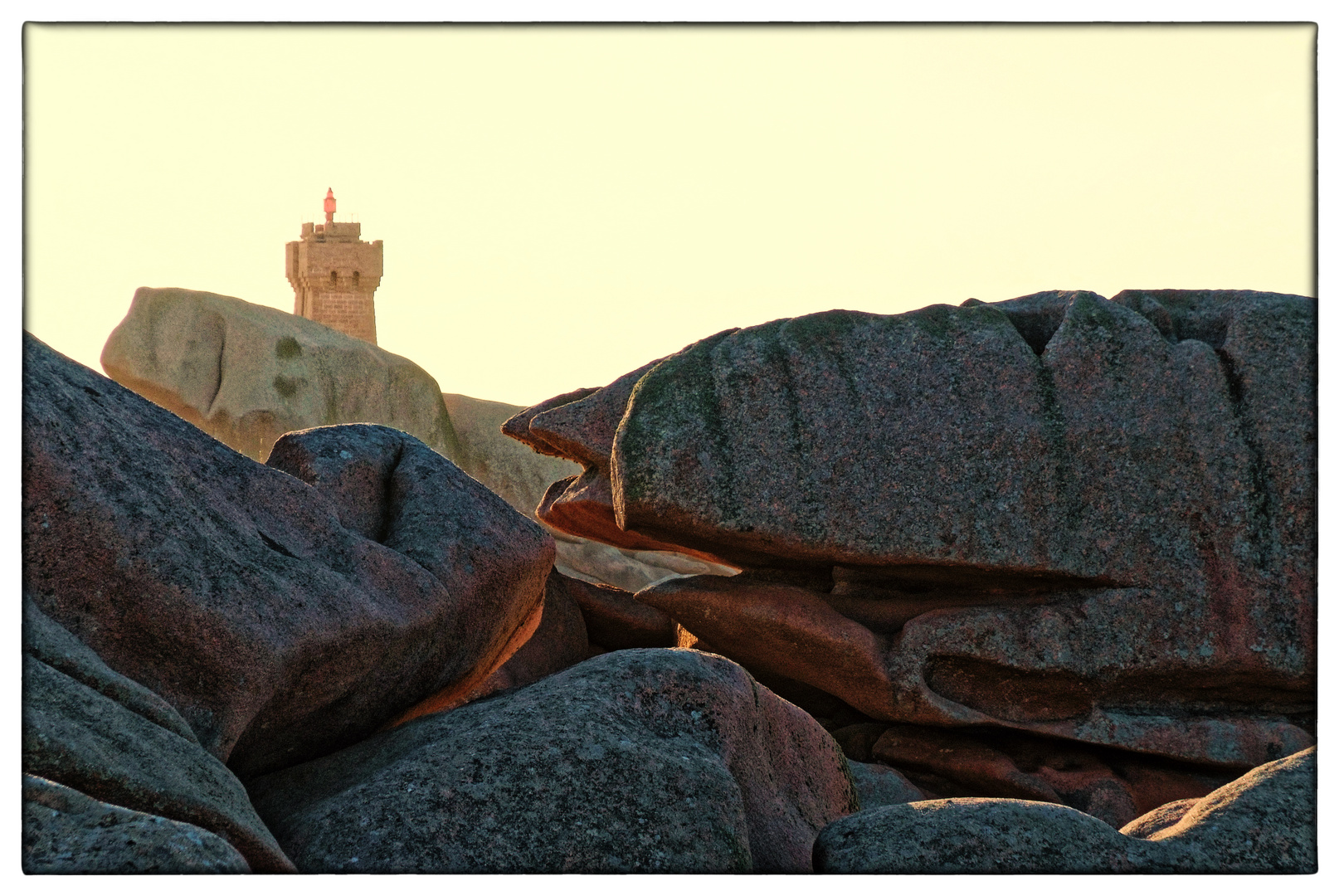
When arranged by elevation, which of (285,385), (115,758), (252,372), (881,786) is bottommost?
(881,786)

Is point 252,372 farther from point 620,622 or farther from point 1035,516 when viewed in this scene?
point 1035,516

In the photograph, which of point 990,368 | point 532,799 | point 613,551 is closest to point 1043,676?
point 990,368

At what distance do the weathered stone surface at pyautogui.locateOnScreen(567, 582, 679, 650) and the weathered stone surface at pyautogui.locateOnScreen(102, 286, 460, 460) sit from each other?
18.5 m

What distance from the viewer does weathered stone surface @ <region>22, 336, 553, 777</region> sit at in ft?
19.8

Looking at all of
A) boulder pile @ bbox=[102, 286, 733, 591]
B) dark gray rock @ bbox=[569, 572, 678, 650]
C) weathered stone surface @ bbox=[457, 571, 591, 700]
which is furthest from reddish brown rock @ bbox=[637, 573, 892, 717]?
boulder pile @ bbox=[102, 286, 733, 591]

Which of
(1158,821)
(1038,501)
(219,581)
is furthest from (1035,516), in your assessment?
(219,581)

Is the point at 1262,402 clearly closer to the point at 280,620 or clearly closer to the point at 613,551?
the point at 280,620

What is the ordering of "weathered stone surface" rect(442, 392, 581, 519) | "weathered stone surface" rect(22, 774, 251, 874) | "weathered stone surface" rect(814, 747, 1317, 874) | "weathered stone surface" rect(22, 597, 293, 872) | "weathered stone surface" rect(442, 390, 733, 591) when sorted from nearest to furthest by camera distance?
"weathered stone surface" rect(22, 774, 251, 874) → "weathered stone surface" rect(22, 597, 293, 872) → "weathered stone surface" rect(814, 747, 1317, 874) → "weathered stone surface" rect(442, 390, 733, 591) → "weathered stone surface" rect(442, 392, 581, 519)

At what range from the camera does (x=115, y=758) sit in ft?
16.8

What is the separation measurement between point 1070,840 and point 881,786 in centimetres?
359

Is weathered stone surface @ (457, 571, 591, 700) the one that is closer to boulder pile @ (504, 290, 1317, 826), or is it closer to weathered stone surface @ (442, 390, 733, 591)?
boulder pile @ (504, 290, 1317, 826)

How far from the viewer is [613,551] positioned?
29.8 metres

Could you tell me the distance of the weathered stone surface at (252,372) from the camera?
102 ft

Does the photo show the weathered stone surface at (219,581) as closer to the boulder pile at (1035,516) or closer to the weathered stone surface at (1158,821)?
the boulder pile at (1035,516)
